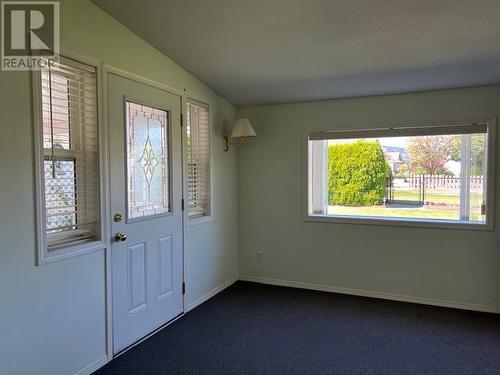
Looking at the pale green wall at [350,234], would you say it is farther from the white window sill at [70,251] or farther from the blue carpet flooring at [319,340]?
the white window sill at [70,251]

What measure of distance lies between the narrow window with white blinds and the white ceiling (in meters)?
0.35

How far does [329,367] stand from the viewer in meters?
2.54

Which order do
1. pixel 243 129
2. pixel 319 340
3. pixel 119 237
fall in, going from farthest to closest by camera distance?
pixel 243 129 → pixel 319 340 → pixel 119 237

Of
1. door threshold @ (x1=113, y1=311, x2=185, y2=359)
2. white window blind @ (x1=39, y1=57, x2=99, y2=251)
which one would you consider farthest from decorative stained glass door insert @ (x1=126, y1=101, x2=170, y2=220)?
door threshold @ (x1=113, y1=311, x2=185, y2=359)

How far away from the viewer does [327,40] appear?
9.07ft

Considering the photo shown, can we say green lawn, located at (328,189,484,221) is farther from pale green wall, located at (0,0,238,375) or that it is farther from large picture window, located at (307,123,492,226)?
pale green wall, located at (0,0,238,375)

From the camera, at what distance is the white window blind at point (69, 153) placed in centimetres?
219

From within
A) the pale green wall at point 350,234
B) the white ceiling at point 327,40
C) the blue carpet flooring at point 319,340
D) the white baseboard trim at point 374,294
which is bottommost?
the blue carpet flooring at point 319,340

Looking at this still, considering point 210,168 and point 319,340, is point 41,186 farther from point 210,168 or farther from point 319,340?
point 319,340

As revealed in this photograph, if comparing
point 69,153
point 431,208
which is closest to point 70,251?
Answer: point 69,153

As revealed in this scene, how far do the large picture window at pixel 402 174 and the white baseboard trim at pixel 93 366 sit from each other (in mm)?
2491

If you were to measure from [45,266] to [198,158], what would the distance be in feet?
6.09

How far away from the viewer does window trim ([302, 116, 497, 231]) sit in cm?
337

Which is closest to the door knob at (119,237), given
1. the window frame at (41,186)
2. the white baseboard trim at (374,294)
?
the window frame at (41,186)
